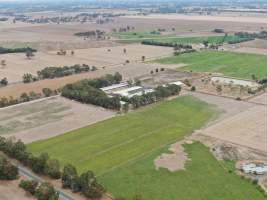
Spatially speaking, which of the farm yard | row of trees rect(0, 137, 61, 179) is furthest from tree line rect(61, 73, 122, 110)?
row of trees rect(0, 137, 61, 179)

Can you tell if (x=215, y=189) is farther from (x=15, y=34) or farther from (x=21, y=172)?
(x=15, y=34)

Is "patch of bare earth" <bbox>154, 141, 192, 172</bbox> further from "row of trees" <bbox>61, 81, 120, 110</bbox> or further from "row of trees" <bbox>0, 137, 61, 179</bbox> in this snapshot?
"row of trees" <bbox>61, 81, 120, 110</bbox>

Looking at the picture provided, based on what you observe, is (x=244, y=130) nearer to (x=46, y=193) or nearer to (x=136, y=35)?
(x=46, y=193)

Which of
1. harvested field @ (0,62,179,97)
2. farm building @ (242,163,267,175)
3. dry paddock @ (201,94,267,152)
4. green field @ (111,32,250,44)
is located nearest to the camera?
farm building @ (242,163,267,175)

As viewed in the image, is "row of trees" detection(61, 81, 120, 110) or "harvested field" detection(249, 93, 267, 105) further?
"harvested field" detection(249, 93, 267, 105)

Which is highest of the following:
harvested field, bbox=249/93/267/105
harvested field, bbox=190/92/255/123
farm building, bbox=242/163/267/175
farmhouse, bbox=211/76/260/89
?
farmhouse, bbox=211/76/260/89

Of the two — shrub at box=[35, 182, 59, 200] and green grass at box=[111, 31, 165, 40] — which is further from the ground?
green grass at box=[111, 31, 165, 40]

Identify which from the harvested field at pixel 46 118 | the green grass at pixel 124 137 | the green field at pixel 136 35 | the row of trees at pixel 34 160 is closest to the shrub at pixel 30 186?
the row of trees at pixel 34 160
